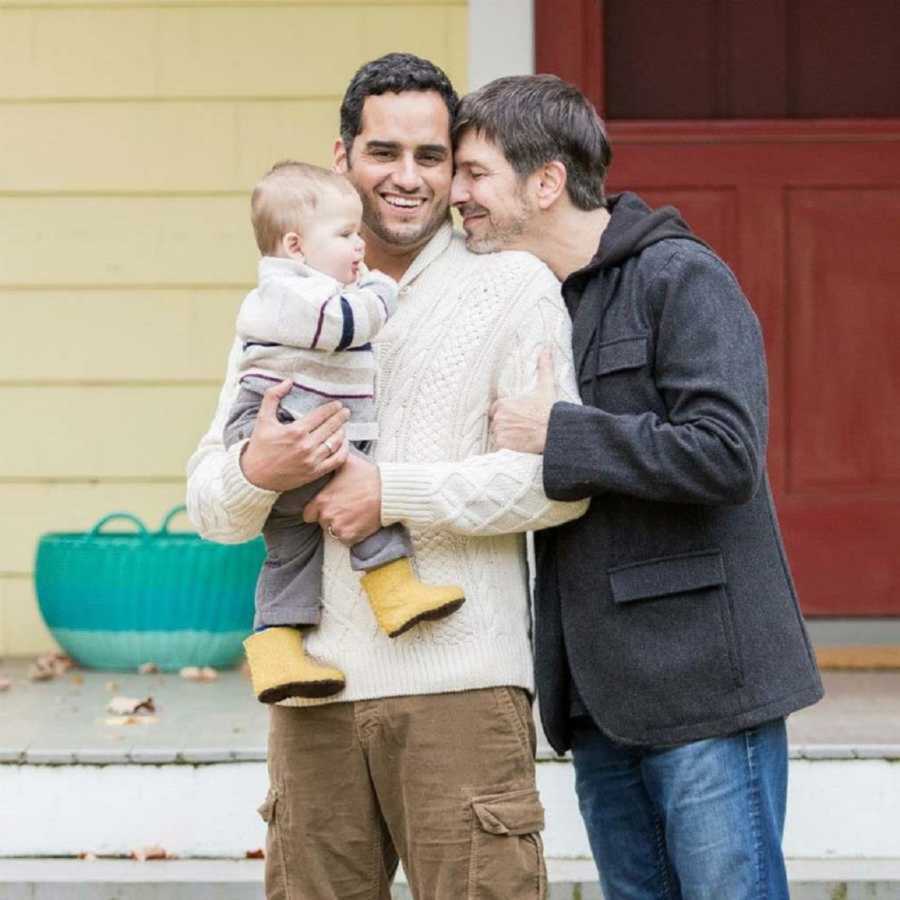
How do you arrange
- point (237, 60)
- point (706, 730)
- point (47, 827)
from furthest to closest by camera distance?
point (237, 60)
point (47, 827)
point (706, 730)

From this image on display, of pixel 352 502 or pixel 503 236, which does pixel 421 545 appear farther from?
pixel 503 236

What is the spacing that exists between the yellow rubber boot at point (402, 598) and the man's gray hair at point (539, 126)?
2.16ft

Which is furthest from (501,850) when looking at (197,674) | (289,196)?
(197,674)

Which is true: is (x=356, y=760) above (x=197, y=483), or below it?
below

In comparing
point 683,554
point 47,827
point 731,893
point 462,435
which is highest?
point 462,435

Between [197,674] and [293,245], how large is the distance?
3202 millimetres

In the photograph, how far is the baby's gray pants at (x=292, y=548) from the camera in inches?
116

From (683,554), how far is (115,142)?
148 inches

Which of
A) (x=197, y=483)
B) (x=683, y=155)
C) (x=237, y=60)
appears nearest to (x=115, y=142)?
(x=237, y=60)

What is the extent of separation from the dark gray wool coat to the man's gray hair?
0.40 ft

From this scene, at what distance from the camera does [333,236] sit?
9.70 feet

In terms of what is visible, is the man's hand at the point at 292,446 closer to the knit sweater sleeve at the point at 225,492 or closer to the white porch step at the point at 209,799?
the knit sweater sleeve at the point at 225,492

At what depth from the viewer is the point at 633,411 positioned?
297 centimetres

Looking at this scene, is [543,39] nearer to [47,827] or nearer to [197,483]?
[47,827]
